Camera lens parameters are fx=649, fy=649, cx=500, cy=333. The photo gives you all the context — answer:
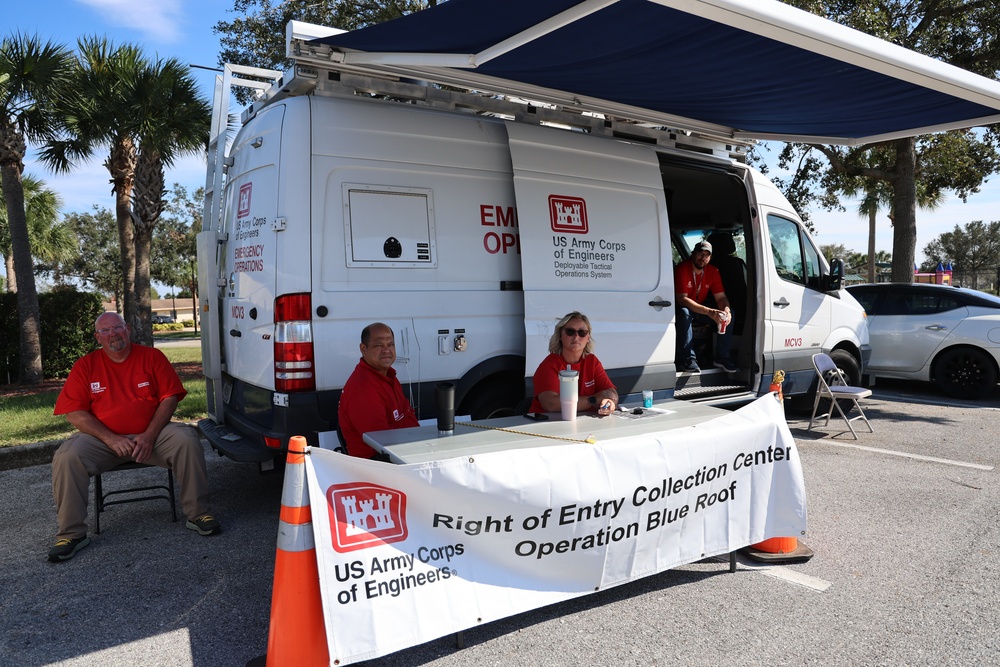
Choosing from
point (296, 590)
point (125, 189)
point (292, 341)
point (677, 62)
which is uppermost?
point (125, 189)

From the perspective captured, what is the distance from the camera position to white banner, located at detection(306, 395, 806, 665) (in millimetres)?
2488

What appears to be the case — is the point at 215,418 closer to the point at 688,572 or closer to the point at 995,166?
the point at 688,572

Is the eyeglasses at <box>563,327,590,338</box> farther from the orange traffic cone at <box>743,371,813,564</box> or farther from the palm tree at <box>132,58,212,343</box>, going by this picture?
the palm tree at <box>132,58,212,343</box>

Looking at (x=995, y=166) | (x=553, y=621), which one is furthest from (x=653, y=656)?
(x=995, y=166)

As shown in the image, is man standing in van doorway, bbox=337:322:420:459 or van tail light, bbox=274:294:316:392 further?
A: van tail light, bbox=274:294:316:392

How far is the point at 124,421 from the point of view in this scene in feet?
13.4

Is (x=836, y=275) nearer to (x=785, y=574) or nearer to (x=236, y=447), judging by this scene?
(x=785, y=574)

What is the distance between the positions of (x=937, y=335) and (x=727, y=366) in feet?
13.9

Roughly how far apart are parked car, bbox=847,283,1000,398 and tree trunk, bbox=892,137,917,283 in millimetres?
3962

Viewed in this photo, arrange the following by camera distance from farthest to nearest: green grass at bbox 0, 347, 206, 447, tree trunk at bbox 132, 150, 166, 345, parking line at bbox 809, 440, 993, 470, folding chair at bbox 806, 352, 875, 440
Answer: tree trunk at bbox 132, 150, 166, 345 → folding chair at bbox 806, 352, 875, 440 → green grass at bbox 0, 347, 206, 447 → parking line at bbox 809, 440, 993, 470

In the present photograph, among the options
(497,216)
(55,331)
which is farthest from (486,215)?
(55,331)

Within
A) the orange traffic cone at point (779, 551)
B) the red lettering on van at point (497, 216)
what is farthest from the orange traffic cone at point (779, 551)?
the red lettering on van at point (497, 216)

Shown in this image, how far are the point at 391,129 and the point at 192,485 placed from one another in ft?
8.46

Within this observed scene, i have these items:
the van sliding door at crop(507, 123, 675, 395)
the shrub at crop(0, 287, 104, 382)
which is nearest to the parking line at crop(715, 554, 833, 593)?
the van sliding door at crop(507, 123, 675, 395)
